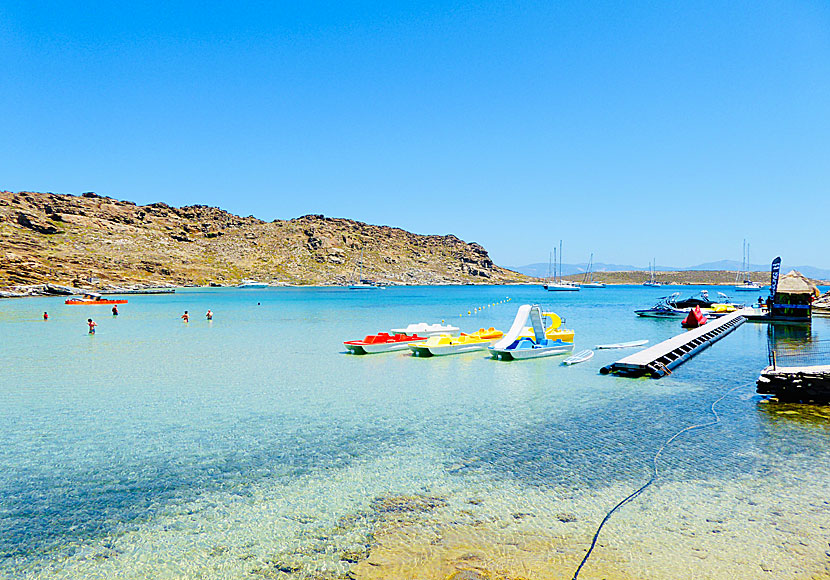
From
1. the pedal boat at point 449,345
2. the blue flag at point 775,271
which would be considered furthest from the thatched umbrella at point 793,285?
the pedal boat at point 449,345

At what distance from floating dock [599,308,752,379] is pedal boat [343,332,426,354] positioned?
1238 centimetres

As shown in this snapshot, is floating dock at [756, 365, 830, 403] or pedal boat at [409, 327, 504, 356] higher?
floating dock at [756, 365, 830, 403]

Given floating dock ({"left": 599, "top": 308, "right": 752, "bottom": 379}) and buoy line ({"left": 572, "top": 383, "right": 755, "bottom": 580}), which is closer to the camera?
buoy line ({"left": 572, "top": 383, "right": 755, "bottom": 580})

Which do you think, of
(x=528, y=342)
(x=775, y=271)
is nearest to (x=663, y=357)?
(x=528, y=342)

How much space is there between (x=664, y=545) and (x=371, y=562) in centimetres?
461

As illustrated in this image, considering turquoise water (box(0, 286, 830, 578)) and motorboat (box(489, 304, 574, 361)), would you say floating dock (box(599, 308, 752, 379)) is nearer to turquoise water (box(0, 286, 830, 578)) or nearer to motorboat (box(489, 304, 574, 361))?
turquoise water (box(0, 286, 830, 578))

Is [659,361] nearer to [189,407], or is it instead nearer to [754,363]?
[754,363]

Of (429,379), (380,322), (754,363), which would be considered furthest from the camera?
(380,322)

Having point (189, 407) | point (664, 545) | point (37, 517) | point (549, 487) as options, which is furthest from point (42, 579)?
point (189, 407)

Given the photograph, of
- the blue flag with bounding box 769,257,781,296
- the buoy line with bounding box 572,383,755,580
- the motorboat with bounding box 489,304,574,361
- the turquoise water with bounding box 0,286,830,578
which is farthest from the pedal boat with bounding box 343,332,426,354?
the blue flag with bounding box 769,257,781,296

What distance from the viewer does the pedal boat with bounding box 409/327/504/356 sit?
98.6 feet

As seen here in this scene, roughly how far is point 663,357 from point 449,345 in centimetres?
1159

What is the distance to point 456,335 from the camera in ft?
111

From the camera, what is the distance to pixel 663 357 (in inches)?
1028
